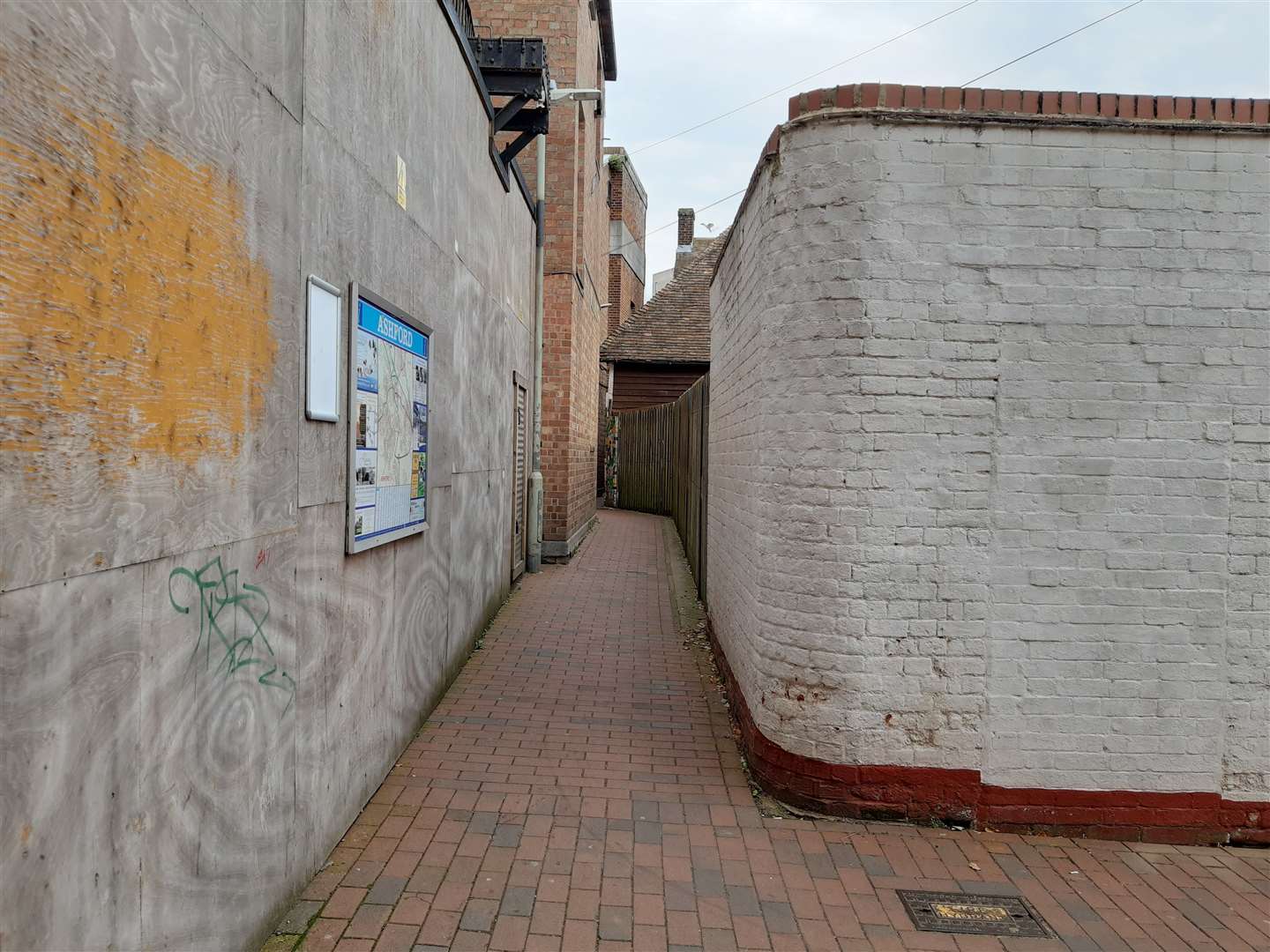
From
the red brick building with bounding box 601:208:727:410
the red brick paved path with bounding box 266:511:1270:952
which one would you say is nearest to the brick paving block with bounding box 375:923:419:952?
the red brick paved path with bounding box 266:511:1270:952

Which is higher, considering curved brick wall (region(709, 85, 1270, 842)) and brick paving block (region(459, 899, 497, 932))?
curved brick wall (region(709, 85, 1270, 842))

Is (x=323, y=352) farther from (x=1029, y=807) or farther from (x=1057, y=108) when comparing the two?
(x=1029, y=807)

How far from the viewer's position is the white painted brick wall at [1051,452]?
4109 millimetres

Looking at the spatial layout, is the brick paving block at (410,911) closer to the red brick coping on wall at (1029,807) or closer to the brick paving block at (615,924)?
the brick paving block at (615,924)

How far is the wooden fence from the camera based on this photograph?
32.6 feet

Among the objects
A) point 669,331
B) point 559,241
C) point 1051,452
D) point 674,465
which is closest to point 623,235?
point 669,331

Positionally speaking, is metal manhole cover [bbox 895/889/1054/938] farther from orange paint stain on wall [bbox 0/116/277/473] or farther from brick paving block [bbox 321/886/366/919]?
orange paint stain on wall [bbox 0/116/277/473]

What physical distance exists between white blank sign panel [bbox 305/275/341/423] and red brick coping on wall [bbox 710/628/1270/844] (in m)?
2.85

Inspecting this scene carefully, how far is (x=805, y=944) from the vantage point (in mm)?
3215

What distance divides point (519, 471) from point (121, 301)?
8.06 metres

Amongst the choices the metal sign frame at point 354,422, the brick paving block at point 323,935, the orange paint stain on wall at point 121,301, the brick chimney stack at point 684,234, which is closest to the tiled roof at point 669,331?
the brick chimney stack at point 684,234

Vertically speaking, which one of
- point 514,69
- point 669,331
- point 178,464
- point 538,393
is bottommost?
point 178,464

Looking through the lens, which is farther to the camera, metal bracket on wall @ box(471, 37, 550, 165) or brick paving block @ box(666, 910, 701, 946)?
metal bracket on wall @ box(471, 37, 550, 165)

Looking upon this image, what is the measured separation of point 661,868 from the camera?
3758mm
